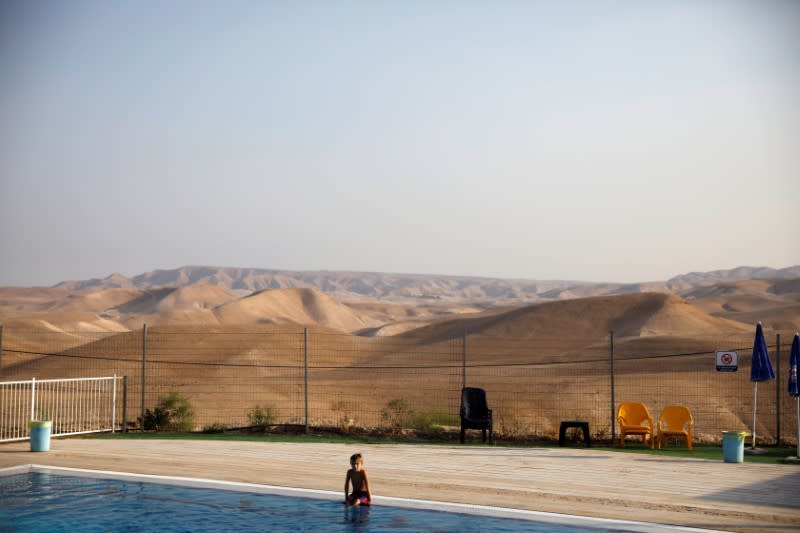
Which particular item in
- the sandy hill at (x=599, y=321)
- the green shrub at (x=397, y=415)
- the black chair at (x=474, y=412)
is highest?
the sandy hill at (x=599, y=321)

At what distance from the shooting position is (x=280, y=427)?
16.9 metres

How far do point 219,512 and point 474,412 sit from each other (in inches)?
242

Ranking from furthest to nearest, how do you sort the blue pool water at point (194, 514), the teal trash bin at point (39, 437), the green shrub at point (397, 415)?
the green shrub at point (397, 415), the teal trash bin at point (39, 437), the blue pool water at point (194, 514)

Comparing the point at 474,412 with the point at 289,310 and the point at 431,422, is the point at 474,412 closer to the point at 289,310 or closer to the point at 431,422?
the point at 431,422

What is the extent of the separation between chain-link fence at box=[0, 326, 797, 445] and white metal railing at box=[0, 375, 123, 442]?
0.77m

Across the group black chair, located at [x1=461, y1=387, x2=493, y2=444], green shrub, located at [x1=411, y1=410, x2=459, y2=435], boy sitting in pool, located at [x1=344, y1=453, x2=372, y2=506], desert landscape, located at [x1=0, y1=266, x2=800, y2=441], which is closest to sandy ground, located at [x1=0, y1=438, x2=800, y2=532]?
boy sitting in pool, located at [x1=344, y1=453, x2=372, y2=506]

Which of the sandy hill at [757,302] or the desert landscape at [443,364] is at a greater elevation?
the sandy hill at [757,302]

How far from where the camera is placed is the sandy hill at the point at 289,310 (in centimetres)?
8319

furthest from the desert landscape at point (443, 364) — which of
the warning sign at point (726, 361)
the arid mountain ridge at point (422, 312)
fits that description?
the warning sign at point (726, 361)

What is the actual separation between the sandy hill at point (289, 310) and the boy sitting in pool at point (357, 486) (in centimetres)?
6981

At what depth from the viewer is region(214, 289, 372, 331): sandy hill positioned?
273ft

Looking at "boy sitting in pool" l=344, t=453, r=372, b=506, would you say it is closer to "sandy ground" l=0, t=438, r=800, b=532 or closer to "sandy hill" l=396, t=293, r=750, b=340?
"sandy ground" l=0, t=438, r=800, b=532

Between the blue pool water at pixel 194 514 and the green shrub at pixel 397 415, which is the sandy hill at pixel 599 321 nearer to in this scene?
the green shrub at pixel 397 415

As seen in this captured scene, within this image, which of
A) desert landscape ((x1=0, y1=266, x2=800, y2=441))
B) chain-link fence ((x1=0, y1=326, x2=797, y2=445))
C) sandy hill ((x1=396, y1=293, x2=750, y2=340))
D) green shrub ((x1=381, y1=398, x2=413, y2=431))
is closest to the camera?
green shrub ((x1=381, y1=398, x2=413, y2=431))
